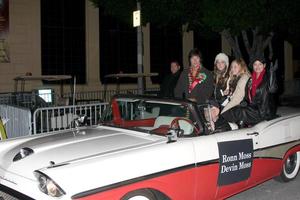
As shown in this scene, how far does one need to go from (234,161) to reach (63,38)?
41.1ft

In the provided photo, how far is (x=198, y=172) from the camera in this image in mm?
4664

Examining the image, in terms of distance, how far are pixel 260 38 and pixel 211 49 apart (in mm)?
6125

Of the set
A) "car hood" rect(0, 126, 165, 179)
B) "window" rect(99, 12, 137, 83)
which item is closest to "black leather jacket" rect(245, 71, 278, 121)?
"car hood" rect(0, 126, 165, 179)

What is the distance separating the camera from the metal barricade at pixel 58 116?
7.71 meters

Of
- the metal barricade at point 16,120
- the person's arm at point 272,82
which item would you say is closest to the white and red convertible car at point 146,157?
the person's arm at point 272,82

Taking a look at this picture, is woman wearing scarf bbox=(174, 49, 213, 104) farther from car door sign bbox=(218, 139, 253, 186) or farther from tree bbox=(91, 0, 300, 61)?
tree bbox=(91, 0, 300, 61)

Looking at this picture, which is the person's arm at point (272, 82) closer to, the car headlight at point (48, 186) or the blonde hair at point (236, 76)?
the blonde hair at point (236, 76)

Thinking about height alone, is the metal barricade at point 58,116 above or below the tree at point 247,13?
below

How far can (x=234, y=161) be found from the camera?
510 centimetres

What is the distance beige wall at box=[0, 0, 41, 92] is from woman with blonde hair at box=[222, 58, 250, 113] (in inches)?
411

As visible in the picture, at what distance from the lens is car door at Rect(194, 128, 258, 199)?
15.6ft

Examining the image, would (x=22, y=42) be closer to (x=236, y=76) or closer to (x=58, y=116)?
(x=58, y=116)

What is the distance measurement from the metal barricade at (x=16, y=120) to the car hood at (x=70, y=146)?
237 cm

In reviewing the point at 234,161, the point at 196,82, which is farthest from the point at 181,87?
the point at 234,161
